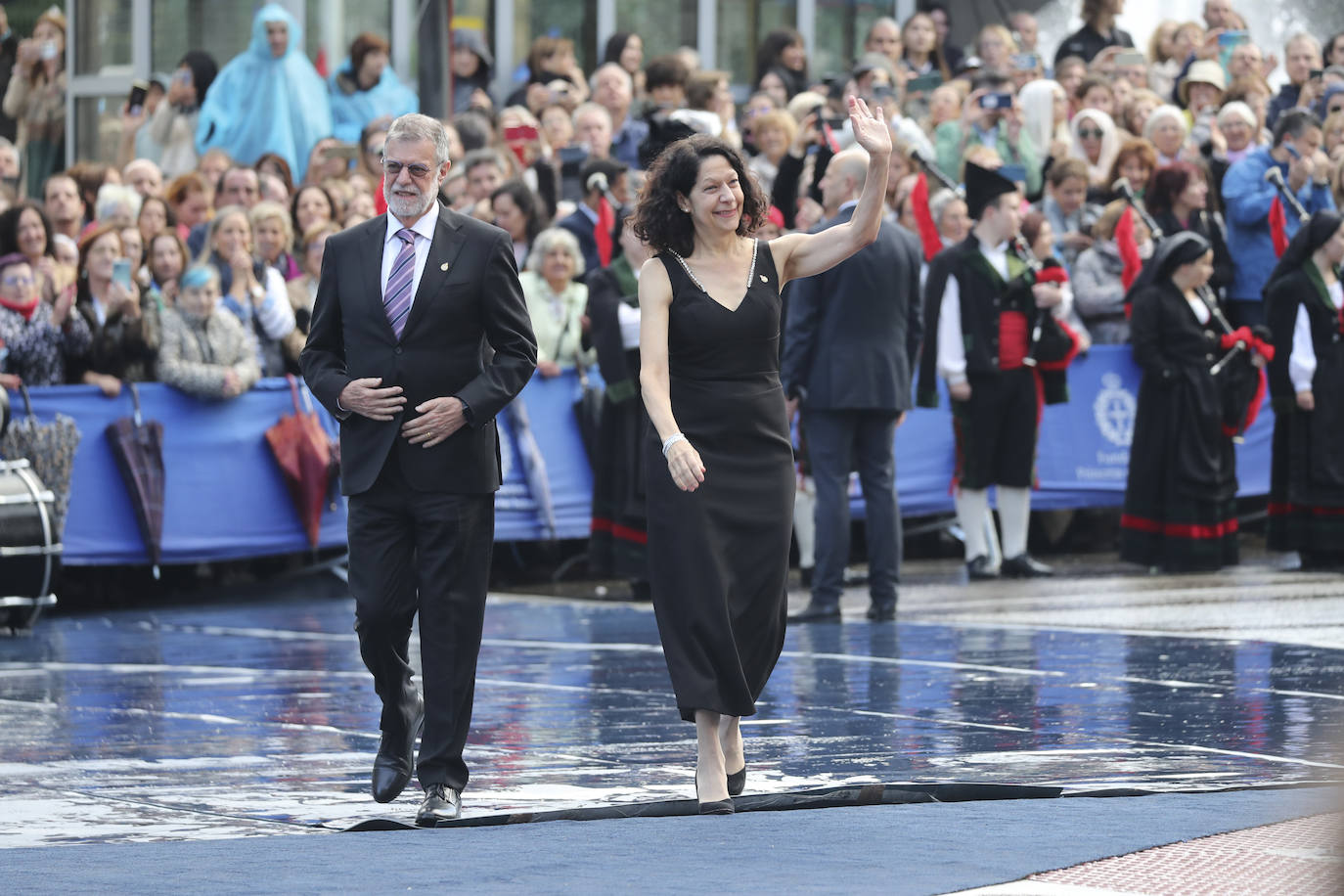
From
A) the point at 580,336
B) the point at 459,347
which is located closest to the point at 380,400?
the point at 459,347

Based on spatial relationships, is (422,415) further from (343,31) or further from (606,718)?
(343,31)

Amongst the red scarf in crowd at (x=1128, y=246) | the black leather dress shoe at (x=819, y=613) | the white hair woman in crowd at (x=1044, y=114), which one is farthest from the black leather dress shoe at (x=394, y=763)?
the white hair woman in crowd at (x=1044, y=114)

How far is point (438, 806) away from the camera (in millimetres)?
7309

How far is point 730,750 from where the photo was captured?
7.62 meters

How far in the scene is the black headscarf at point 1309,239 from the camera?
1593cm

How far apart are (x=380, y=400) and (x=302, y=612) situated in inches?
274

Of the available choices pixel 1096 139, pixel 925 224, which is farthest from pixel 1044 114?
pixel 925 224

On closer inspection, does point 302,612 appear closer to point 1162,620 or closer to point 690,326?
point 1162,620

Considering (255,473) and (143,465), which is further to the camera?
(255,473)

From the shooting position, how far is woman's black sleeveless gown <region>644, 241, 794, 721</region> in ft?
24.8

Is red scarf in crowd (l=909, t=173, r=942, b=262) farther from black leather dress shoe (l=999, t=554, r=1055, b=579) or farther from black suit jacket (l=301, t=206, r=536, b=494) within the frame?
black suit jacket (l=301, t=206, r=536, b=494)

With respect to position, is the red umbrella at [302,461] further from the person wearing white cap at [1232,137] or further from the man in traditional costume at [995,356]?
the person wearing white cap at [1232,137]

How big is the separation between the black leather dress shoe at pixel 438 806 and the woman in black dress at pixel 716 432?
0.71 m

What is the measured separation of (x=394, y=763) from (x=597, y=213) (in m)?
9.38
